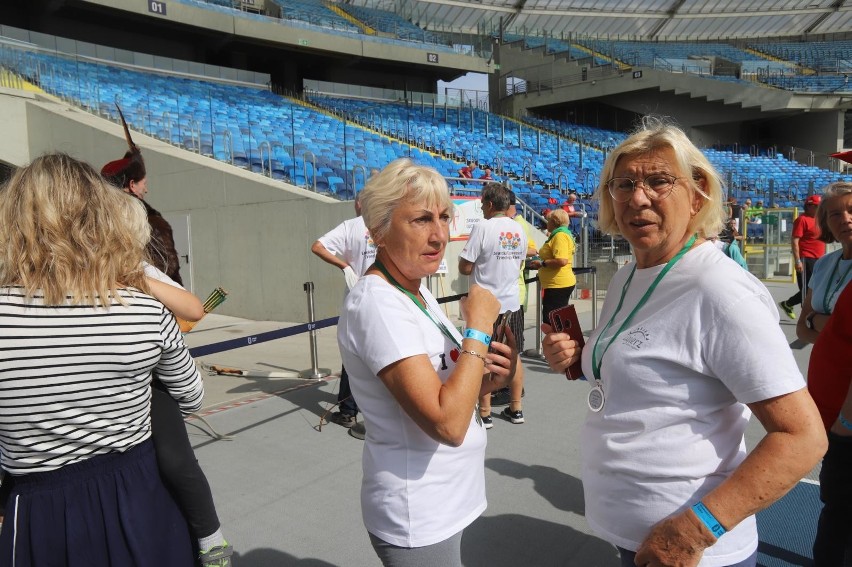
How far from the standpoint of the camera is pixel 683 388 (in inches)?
52.5

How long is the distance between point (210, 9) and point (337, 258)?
21493 millimetres

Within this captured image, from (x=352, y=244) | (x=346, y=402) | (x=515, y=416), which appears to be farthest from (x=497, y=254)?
(x=346, y=402)

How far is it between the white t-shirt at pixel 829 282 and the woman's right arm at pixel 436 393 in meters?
2.12

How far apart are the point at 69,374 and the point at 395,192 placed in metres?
0.94

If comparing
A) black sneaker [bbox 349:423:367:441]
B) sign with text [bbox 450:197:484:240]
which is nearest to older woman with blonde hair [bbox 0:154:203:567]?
black sneaker [bbox 349:423:367:441]

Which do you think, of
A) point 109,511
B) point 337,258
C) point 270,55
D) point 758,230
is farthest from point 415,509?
point 270,55

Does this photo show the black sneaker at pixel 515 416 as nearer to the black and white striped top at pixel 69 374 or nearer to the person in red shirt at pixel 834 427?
the person in red shirt at pixel 834 427

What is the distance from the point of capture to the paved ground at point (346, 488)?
2.69 meters

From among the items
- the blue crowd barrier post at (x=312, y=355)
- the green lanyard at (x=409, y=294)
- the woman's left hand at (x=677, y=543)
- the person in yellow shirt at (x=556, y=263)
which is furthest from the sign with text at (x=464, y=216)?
the woman's left hand at (x=677, y=543)

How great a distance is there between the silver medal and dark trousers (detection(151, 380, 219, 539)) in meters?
1.14

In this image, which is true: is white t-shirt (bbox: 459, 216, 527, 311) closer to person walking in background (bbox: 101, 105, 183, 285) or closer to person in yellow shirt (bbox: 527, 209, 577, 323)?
person in yellow shirt (bbox: 527, 209, 577, 323)

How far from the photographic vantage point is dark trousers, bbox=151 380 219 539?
167 centimetres

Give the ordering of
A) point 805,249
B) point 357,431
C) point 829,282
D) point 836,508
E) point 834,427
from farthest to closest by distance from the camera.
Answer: point 805,249, point 357,431, point 829,282, point 836,508, point 834,427

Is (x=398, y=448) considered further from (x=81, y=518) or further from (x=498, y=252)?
(x=498, y=252)
